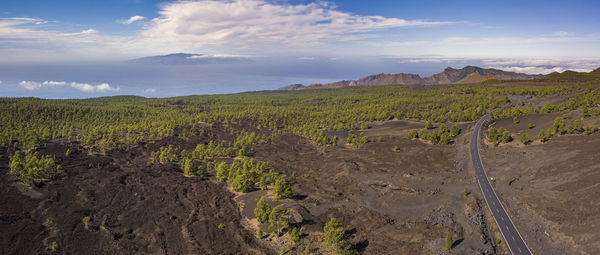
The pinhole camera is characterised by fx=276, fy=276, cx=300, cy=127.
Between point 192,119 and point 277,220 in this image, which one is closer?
point 277,220

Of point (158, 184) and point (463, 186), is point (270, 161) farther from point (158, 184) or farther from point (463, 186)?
point (463, 186)

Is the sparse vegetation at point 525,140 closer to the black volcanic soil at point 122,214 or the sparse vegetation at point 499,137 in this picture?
the sparse vegetation at point 499,137

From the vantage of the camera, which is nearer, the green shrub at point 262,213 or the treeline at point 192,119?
the green shrub at point 262,213

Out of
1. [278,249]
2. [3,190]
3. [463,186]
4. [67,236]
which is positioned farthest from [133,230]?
[463,186]

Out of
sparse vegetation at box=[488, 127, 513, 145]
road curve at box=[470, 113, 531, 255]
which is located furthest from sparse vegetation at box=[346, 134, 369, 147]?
sparse vegetation at box=[488, 127, 513, 145]

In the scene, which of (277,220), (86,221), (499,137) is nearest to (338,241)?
(277,220)

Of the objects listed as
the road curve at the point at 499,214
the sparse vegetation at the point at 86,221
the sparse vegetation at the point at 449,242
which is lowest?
the road curve at the point at 499,214

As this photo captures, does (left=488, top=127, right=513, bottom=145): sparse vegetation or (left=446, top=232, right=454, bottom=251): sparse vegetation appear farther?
(left=488, top=127, right=513, bottom=145): sparse vegetation

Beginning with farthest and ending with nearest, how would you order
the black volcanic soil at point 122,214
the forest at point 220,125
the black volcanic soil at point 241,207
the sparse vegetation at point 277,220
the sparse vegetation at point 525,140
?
the forest at point 220,125 → the sparse vegetation at point 525,140 → the sparse vegetation at point 277,220 → the black volcanic soil at point 122,214 → the black volcanic soil at point 241,207

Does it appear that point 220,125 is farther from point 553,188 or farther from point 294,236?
point 553,188

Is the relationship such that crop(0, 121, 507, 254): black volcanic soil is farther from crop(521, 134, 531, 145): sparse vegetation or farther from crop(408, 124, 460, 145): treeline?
crop(521, 134, 531, 145): sparse vegetation

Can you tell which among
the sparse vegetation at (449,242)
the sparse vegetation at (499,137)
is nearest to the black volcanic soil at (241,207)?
the sparse vegetation at (449,242)
